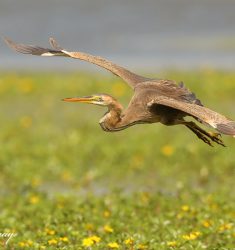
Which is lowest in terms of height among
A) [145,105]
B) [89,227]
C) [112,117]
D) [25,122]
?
[89,227]

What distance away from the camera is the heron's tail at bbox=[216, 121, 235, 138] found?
677 centimetres

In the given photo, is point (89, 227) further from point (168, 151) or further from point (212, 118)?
point (168, 151)

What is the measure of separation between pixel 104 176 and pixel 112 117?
91.2 inches

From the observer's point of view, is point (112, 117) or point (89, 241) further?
point (112, 117)

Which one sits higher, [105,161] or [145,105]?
[105,161]

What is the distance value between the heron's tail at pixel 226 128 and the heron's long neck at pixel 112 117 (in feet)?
5.18

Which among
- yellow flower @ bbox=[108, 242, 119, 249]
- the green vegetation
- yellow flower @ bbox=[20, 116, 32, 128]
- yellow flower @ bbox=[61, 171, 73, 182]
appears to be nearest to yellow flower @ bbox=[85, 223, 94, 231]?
the green vegetation

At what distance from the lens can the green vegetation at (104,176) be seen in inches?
291

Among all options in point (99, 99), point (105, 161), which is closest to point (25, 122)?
point (105, 161)

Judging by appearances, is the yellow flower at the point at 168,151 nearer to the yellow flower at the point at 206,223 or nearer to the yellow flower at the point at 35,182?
the yellow flower at the point at 35,182

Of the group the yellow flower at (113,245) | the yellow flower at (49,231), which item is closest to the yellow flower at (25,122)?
the yellow flower at (49,231)

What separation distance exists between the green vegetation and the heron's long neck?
792mm

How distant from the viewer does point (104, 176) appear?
10422 millimetres

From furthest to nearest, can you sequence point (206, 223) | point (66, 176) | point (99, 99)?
point (66, 176), point (99, 99), point (206, 223)
